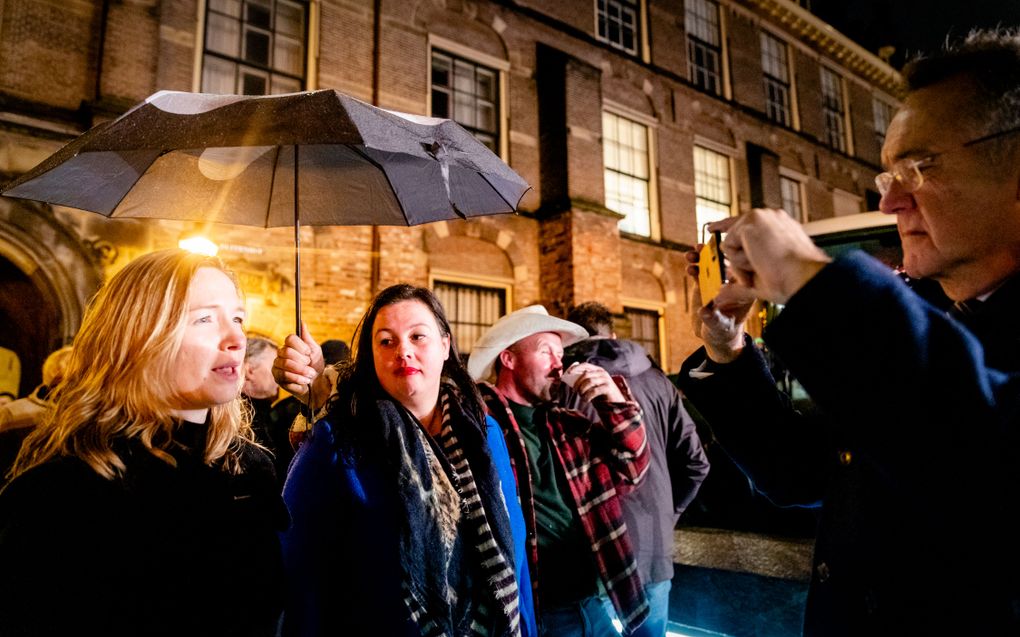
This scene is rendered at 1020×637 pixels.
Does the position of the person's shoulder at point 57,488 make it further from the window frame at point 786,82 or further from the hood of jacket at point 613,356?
the window frame at point 786,82

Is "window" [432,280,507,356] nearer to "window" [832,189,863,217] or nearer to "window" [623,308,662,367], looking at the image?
"window" [623,308,662,367]

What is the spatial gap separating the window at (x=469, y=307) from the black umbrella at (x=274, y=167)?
648 cm

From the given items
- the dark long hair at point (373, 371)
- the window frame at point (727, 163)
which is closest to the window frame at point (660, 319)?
the window frame at point (727, 163)

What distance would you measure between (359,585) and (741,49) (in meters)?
16.1

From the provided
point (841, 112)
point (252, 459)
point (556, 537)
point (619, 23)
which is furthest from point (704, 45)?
point (252, 459)

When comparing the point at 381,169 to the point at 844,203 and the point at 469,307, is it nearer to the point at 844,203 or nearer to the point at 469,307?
the point at 469,307

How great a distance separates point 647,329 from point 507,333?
9279mm

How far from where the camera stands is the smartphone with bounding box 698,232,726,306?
1.19m

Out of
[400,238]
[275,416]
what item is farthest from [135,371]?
[400,238]

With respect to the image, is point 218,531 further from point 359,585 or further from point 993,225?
point 993,225

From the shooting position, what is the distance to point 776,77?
50.5 feet

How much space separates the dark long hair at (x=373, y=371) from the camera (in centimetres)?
211

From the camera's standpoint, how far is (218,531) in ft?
4.72

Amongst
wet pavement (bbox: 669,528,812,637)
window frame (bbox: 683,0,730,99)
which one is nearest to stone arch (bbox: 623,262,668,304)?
window frame (bbox: 683,0,730,99)
